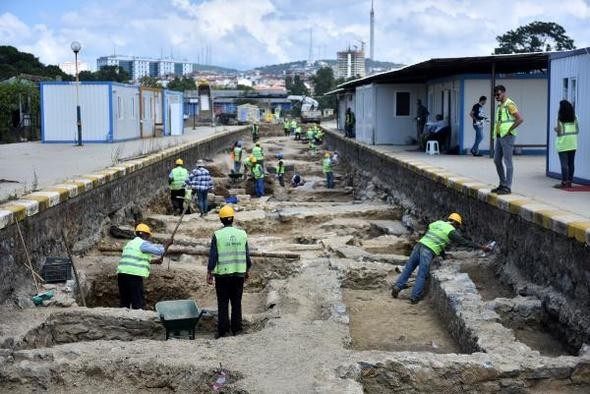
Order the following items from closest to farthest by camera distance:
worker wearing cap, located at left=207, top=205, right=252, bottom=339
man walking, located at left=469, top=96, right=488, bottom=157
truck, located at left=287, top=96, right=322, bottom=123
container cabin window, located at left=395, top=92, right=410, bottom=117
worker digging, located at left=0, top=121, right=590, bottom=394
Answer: worker digging, located at left=0, top=121, right=590, bottom=394 → worker wearing cap, located at left=207, top=205, right=252, bottom=339 → man walking, located at left=469, top=96, right=488, bottom=157 → container cabin window, located at left=395, top=92, right=410, bottom=117 → truck, located at left=287, top=96, right=322, bottom=123

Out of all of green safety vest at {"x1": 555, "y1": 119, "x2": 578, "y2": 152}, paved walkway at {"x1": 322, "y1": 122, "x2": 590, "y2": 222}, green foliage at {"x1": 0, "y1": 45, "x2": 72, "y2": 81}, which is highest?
green foliage at {"x1": 0, "y1": 45, "x2": 72, "y2": 81}

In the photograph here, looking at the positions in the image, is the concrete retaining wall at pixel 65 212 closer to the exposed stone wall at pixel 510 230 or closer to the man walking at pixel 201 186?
the man walking at pixel 201 186

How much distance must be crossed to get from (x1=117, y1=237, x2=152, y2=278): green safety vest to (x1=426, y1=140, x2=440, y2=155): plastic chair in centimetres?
1597

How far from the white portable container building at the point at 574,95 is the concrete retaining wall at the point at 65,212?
911 centimetres

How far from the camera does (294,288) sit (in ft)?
36.4

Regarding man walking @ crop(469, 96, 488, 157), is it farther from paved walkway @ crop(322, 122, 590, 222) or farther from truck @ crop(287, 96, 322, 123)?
truck @ crop(287, 96, 322, 123)

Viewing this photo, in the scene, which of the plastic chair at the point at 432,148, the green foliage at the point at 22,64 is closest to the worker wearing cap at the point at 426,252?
the plastic chair at the point at 432,148

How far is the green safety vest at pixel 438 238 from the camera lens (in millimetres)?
11734

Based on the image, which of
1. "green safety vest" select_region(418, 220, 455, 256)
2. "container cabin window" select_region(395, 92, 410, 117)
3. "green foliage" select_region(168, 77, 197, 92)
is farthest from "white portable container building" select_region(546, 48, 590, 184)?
"green foliage" select_region(168, 77, 197, 92)

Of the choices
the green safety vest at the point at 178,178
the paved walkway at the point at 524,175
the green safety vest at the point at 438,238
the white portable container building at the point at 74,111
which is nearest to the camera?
the green safety vest at the point at 438,238

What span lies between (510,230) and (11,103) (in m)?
31.1

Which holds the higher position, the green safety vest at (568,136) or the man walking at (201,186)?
the green safety vest at (568,136)

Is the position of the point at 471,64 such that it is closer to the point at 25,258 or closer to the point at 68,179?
the point at 68,179

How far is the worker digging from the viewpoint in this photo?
759 cm
